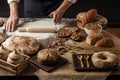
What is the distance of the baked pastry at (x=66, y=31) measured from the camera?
6.12 ft

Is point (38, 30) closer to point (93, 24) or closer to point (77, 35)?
point (77, 35)

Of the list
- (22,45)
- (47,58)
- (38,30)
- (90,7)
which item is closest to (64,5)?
(38,30)

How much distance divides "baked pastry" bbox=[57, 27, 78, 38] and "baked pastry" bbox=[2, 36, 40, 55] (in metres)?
0.24

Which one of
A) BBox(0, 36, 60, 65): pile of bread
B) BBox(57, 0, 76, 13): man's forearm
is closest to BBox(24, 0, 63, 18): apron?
BBox(57, 0, 76, 13): man's forearm

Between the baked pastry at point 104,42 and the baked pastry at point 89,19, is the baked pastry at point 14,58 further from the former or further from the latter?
the baked pastry at point 89,19

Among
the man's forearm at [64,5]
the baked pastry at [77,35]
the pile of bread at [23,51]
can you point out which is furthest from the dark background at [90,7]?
the pile of bread at [23,51]

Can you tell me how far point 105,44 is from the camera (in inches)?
68.1

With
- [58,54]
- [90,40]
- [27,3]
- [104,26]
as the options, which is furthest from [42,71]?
[27,3]

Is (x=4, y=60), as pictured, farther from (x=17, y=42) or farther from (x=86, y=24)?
(x=86, y=24)

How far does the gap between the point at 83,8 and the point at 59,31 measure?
165 centimetres

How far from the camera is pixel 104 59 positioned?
153cm

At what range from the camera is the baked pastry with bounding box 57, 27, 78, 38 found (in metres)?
1.87

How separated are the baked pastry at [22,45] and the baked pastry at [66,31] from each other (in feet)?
0.79

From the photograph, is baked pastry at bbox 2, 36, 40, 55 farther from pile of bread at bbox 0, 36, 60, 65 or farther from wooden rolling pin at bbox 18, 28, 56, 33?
wooden rolling pin at bbox 18, 28, 56, 33
